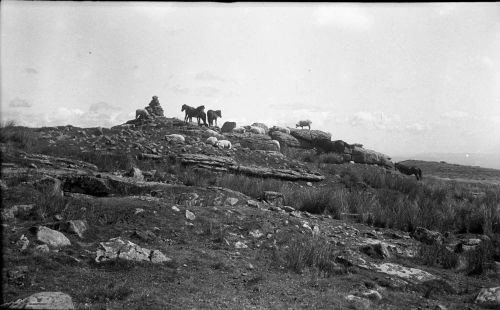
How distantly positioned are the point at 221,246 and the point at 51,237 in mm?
2716

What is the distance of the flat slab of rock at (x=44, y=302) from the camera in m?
2.91

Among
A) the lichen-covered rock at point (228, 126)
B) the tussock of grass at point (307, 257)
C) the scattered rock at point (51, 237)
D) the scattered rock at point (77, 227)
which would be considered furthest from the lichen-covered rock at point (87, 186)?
the lichen-covered rock at point (228, 126)

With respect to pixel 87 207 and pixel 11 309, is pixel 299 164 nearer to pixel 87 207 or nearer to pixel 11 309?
pixel 87 207

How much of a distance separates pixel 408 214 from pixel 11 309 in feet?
32.3

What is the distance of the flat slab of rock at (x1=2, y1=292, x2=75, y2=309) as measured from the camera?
291 centimetres

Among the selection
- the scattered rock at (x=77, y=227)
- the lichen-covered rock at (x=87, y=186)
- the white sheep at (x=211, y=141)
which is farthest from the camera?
the white sheep at (x=211, y=141)

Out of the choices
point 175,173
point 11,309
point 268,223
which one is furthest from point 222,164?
point 11,309

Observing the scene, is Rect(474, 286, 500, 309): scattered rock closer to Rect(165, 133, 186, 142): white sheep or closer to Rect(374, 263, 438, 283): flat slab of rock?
Rect(374, 263, 438, 283): flat slab of rock

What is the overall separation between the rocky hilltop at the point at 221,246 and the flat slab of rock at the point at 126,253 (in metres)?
0.02

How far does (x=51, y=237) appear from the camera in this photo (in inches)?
199

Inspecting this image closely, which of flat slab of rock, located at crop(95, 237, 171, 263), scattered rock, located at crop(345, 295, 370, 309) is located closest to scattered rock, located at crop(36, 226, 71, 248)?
flat slab of rock, located at crop(95, 237, 171, 263)

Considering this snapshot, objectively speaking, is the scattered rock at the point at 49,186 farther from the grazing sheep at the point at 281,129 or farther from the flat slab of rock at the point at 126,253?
the grazing sheep at the point at 281,129

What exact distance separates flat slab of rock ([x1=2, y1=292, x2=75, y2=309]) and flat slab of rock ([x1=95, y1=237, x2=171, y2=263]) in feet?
5.27

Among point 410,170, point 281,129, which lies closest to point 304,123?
point 281,129
